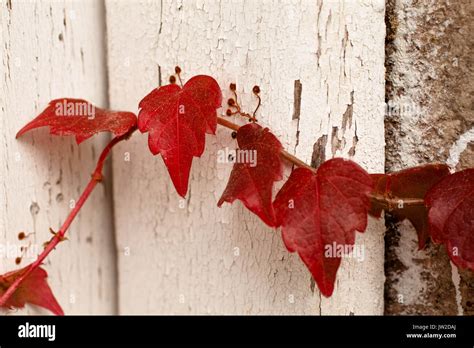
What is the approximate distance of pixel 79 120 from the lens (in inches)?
26.5

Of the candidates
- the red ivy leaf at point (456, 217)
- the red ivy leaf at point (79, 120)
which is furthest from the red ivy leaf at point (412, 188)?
the red ivy leaf at point (79, 120)

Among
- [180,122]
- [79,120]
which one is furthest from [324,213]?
[79,120]

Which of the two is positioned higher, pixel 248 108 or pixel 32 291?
pixel 248 108

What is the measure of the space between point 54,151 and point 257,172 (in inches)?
11.9

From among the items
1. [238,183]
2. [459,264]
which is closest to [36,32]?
[238,183]

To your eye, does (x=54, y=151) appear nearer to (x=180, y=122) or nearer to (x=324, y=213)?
(x=180, y=122)

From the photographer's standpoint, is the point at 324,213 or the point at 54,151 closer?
the point at 324,213

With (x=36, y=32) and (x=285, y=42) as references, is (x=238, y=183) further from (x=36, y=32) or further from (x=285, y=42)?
(x=36, y=32)

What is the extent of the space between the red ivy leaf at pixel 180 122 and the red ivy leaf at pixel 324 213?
0.35ft

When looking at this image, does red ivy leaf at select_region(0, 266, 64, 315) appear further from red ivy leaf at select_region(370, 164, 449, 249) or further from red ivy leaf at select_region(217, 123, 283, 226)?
red ivy leaf at select_region(370, 164, 449, 249)

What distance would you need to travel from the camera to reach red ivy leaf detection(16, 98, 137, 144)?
658 mm

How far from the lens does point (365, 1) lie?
2.18 ft

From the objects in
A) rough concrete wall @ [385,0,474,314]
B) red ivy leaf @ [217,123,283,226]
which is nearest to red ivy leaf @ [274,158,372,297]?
red ivy leaf @ [217,123,283,226]

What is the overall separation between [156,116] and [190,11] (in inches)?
6.4
